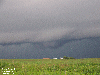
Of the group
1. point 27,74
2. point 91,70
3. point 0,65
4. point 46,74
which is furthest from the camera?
point 0,65

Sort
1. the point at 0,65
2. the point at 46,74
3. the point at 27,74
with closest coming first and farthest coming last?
the point at 46,74 → the point at 27,74 → the point at 0,65

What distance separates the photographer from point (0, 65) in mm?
11984

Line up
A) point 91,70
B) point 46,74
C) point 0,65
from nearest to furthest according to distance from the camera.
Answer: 1. point 46,74
2. point 91,70
3. point 0,65

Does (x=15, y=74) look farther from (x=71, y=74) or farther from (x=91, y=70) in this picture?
(x=91, y=70)

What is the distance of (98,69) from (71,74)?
3.51 meters

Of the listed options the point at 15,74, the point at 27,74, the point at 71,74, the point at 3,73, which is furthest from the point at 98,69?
the point at 3,73

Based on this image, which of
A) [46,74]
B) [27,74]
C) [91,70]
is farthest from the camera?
[91,70]

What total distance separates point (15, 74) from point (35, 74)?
1620 mm

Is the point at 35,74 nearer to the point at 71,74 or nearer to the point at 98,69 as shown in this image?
the point at 71,74

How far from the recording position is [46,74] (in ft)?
28.4

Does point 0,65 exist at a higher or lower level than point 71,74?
higher

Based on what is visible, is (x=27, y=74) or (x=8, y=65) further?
(x=8, y=65)

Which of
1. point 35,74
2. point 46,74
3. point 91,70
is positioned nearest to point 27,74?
point 35,74

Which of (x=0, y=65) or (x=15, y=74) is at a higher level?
(x=0, y=65)
